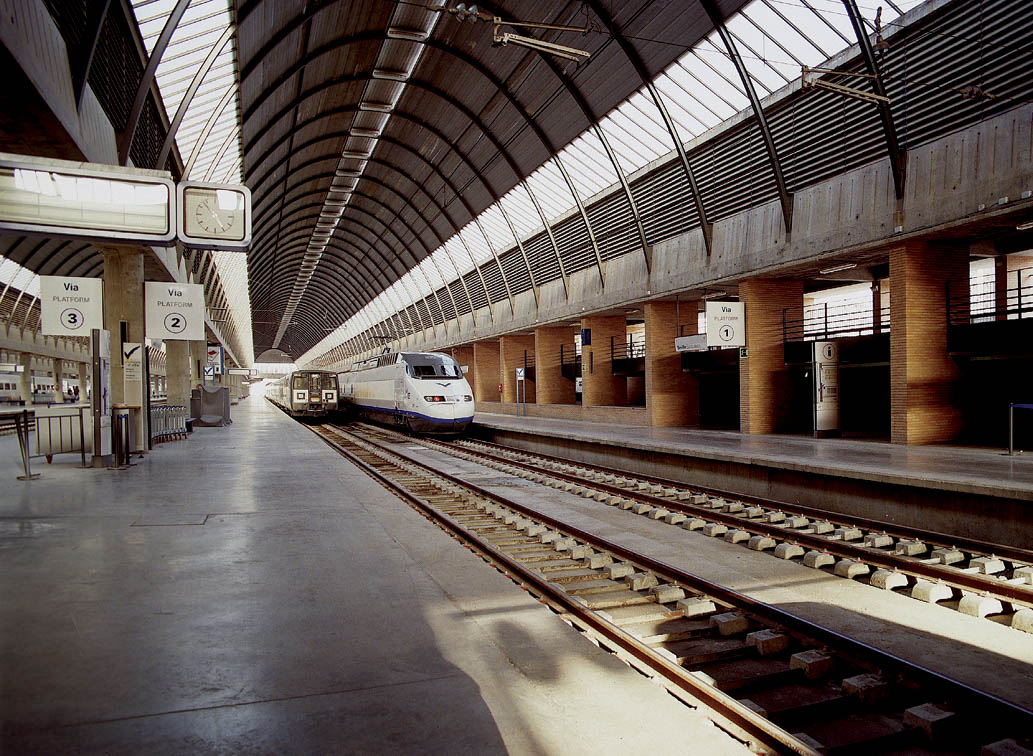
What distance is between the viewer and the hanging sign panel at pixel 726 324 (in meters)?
18.4

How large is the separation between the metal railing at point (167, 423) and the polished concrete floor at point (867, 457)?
41.0 feet

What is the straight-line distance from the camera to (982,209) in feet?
42.6

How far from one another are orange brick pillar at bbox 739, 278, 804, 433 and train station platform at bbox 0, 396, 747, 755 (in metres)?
13.7

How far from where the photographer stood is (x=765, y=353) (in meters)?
19.5

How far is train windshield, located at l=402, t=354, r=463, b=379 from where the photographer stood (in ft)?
86.5

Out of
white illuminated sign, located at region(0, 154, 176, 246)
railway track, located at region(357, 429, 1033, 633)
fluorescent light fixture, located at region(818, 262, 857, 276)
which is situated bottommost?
railway track, located at region(357, 429, 1033, 633)

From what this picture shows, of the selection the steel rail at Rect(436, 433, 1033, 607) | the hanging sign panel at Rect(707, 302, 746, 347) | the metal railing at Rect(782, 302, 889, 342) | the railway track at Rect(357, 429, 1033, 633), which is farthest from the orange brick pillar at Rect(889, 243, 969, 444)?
the steel rail at Rect(436, 433, 1033, 607)

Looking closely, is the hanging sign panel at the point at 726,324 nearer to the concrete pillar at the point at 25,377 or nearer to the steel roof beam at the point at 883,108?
the steel roof beam at the point at 883,108

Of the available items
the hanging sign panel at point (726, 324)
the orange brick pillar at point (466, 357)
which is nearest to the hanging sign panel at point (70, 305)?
the hanging sign panel at point (726, 324)

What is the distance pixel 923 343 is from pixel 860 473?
5.37 meters

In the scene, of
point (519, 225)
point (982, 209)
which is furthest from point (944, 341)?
point (519, 225)

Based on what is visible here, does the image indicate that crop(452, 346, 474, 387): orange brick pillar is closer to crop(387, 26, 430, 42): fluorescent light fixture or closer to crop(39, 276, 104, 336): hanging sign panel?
crop(387, 26, 430, 42): fluorescent light fixture

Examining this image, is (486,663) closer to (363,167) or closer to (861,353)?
(861,353)

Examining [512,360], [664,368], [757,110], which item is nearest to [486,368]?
[512,360]
